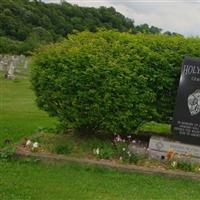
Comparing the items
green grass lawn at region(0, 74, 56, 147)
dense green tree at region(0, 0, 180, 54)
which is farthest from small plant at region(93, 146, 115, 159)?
dense green tree at region(0, 0, 180, 54)

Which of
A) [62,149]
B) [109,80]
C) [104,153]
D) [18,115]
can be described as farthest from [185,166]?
[18,115]

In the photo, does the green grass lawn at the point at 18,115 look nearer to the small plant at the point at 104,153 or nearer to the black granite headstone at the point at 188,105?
the small plant at the point at 104,153

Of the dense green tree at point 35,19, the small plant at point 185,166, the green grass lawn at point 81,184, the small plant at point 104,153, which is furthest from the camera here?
the dense green tree at point 35,19

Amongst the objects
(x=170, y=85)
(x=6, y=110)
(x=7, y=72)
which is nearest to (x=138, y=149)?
(x=170, y=85)

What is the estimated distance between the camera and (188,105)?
29.2ft

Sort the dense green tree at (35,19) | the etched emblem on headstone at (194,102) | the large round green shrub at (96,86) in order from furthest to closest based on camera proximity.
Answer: the dense green tree at (35,19) → the etched emblem on headstone at (194,102) → the large round green shrub at (96,86)

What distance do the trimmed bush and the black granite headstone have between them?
23cm

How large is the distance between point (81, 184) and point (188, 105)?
2.42 m

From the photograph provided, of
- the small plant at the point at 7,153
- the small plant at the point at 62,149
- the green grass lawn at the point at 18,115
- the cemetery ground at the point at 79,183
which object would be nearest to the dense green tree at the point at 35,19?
the green grass lawn at the point at 18,115

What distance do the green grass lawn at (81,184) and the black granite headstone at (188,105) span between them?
1.15 metres

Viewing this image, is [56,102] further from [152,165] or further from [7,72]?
[7,72]

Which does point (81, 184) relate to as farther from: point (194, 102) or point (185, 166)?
point (194, 102)

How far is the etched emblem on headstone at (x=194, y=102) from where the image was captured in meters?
8.87

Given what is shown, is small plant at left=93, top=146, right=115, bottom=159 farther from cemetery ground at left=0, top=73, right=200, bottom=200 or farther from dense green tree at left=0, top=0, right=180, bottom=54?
dense green tree at left=0, top=0, right=180, bottom=54
